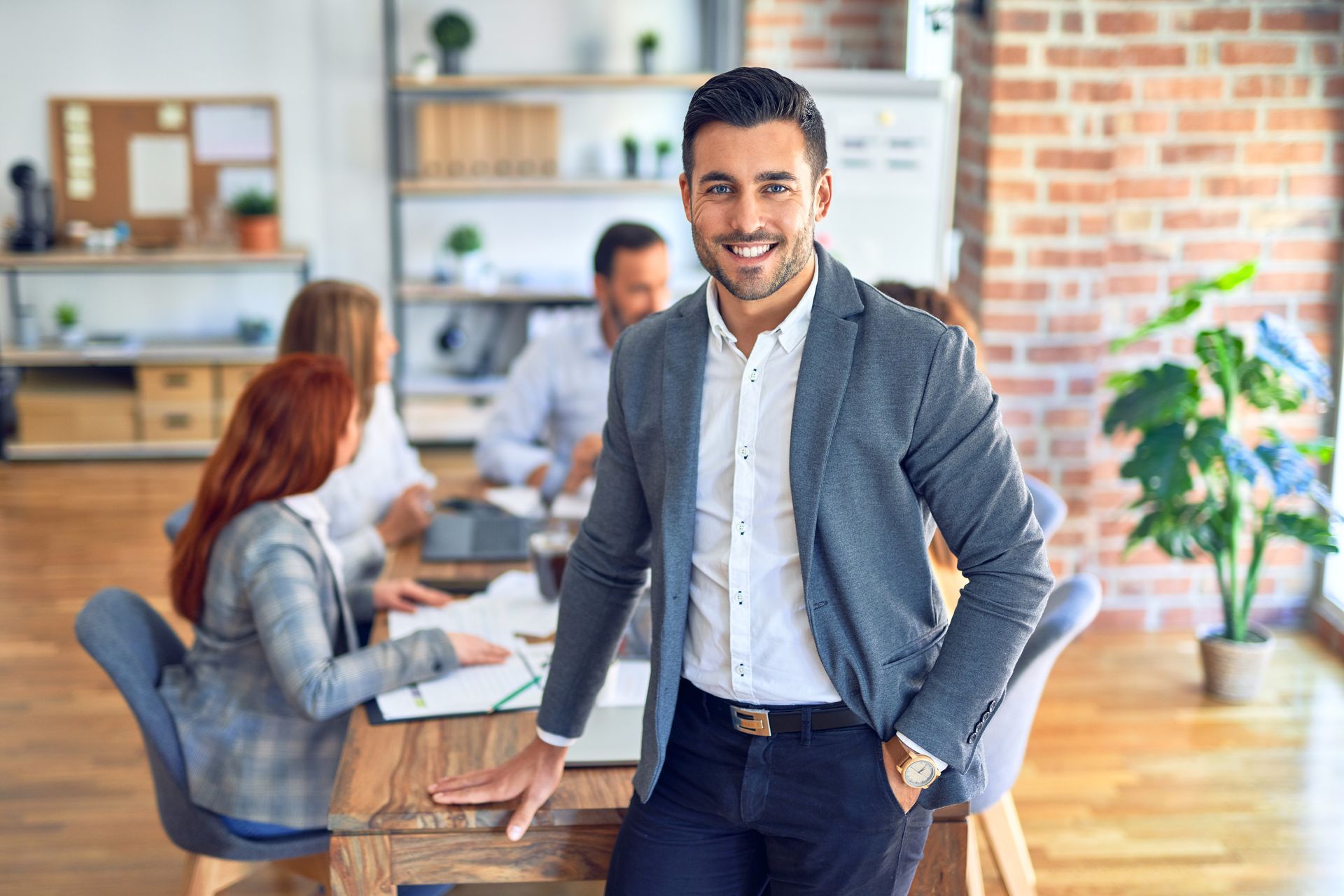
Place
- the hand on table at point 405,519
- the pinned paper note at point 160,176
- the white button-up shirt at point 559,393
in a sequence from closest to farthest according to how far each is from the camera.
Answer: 1. the hand on table at point 405,519
2. the white button-up shirt at point 559,393
3. the pinned paper note at point 160,176

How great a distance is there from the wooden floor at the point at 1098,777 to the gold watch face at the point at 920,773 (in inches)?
58.1

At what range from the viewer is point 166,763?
2.15 meters

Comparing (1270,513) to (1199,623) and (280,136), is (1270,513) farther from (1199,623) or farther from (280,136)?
(280,136)

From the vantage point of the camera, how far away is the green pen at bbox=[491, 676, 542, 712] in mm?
2016

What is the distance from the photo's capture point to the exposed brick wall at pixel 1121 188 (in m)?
3.91

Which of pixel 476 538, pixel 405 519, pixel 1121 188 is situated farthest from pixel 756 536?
pixel 1121 188

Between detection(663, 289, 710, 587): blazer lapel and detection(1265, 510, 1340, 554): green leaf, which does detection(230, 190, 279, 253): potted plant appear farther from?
detection(663, 289, 710, 587): blazer lapel

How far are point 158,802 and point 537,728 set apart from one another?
0.86 m

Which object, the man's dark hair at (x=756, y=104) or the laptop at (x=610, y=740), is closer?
the man's dark hair at (x=756, y=104)

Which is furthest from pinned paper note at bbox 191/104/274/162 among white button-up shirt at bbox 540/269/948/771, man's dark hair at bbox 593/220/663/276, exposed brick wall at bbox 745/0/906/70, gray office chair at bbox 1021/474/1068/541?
white button-up shirt at bbox 540/269/948/771

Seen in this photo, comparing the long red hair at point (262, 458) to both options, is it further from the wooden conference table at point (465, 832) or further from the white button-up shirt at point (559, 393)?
the white button-up shirt at point (559, 393)

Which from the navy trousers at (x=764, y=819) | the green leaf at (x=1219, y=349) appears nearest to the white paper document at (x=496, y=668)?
the navy trousers at (x=764, y=819)

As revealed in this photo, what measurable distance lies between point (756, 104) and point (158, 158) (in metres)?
5.80

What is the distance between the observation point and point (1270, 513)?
3740mm
